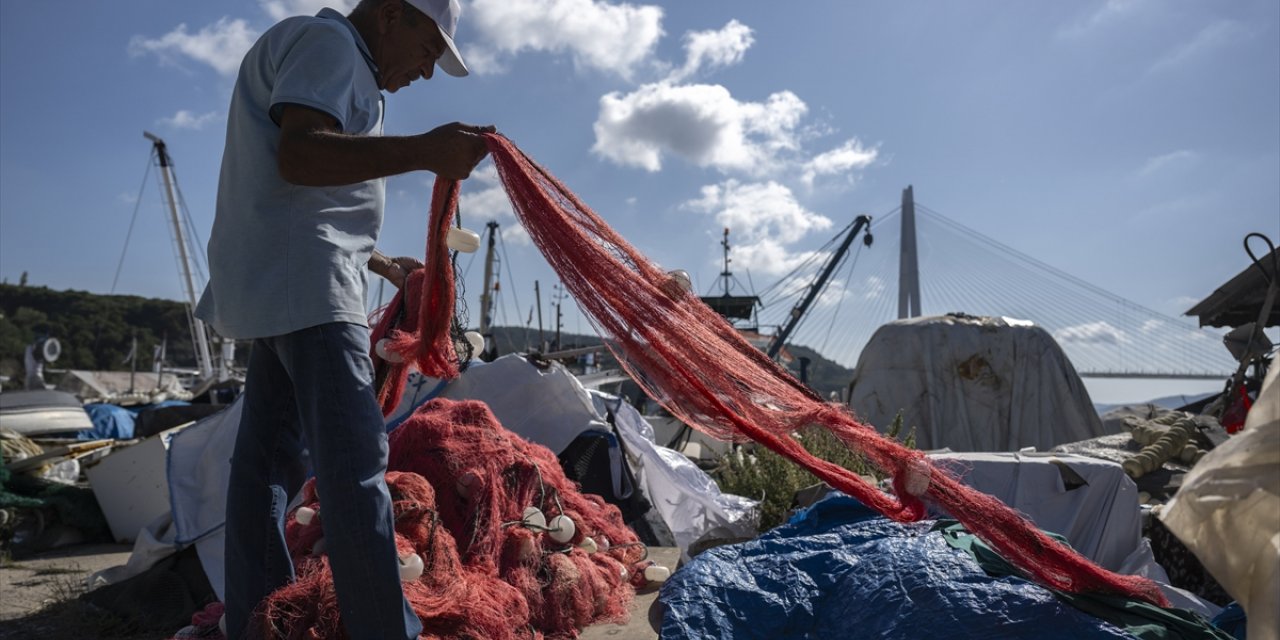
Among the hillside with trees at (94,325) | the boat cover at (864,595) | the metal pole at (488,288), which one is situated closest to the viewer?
the boat cover at (864,595)

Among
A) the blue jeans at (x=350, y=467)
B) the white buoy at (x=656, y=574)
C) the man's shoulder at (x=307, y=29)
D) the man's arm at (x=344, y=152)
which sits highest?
the man's shoulder at (x=307, y=29)

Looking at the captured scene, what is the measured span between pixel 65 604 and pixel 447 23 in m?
3.09

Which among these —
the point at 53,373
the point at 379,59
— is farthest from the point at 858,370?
the point at 53,373

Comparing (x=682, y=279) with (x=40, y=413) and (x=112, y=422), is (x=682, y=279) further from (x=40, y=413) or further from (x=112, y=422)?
(x=112, y=422)

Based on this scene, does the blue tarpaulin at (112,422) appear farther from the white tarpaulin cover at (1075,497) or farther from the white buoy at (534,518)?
the white tarpaulin cover at (1075,497)

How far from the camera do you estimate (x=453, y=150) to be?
65.8 inches

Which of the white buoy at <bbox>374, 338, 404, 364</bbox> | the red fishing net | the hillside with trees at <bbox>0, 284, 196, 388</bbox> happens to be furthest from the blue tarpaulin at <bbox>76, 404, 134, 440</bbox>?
the hillside with trees at <bbox>0, 284, 196, 388</bbox>

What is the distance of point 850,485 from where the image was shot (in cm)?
197

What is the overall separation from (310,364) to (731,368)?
100 cm

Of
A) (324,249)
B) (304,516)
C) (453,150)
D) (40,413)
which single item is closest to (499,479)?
(304,516)

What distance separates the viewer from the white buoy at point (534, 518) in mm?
2779

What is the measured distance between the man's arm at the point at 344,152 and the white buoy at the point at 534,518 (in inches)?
60.3

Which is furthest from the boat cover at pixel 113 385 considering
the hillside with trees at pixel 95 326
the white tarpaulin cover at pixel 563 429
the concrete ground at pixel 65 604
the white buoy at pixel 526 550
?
the white buoy at pixel 526 550

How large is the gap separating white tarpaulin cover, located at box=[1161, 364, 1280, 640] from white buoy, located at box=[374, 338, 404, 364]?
6.55ft
